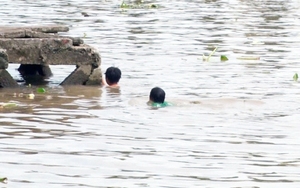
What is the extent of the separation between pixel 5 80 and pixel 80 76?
1020mm

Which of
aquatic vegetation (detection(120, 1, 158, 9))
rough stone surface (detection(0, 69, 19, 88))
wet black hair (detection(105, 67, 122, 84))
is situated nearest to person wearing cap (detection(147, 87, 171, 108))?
wet black hair (detection(105, 67, 122, 84))

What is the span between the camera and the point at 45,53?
424 inches

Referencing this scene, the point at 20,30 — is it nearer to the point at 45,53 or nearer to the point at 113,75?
the point at 45,53

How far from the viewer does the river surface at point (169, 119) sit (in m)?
6.27

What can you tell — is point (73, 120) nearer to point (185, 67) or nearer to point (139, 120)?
point (139, 120)

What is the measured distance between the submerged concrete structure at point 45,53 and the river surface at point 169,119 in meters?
0.27

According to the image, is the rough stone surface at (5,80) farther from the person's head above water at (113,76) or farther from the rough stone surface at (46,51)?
the person's head above water at (113,76)

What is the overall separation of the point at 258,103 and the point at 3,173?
13.7ft

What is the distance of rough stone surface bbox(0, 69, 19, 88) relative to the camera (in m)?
10.6

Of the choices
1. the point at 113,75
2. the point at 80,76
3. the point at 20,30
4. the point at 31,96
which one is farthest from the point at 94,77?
the point at 31,96

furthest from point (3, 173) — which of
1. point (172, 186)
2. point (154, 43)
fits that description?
point (154, 43)

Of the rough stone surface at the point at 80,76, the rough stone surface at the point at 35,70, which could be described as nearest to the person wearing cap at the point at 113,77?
the rough stone surface at the point at 80,76

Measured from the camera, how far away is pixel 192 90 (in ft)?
35.2

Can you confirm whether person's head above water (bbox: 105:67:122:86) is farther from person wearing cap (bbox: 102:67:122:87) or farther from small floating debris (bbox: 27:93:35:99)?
small floating debris (bbox: 27:93:35:99)
